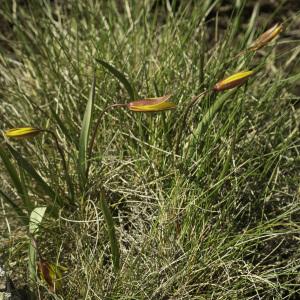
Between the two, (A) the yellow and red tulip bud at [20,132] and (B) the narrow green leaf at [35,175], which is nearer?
(A) the yellow and red tulip bud at [20,132]

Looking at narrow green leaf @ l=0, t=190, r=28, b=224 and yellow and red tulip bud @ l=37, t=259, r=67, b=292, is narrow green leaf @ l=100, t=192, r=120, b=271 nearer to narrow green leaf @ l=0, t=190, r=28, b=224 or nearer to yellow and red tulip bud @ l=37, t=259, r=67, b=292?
yellow and red tulip bud @ l=37, t=259, r=67, b=292

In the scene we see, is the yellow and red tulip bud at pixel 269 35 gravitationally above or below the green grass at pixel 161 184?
above

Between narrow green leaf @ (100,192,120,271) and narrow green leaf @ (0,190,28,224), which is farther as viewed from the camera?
narrow green leaf @ (0,190,28,224)

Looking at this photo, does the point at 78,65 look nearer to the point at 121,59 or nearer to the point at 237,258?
the point at 121,59

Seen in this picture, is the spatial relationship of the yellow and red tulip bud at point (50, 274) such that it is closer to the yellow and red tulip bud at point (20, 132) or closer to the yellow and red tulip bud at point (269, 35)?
the yellow and red tulip bud at point (20, 132)

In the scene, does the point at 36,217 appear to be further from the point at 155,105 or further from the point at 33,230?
the point at 155,105

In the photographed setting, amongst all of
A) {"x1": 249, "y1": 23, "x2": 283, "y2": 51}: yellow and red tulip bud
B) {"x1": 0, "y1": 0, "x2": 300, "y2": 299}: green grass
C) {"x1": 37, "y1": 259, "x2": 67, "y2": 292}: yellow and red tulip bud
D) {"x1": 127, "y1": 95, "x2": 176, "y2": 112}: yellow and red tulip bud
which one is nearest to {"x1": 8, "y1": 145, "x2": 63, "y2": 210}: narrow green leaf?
{"x1": 0, "y1": 0, "x2": 300, "y2": 299}: green grass

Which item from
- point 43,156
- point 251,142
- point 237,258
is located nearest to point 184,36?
point 251,142

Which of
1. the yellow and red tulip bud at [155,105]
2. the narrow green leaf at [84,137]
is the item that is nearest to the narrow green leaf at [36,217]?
the narrow green leaf at [84,137]

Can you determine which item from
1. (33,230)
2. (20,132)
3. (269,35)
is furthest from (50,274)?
(269,35)
